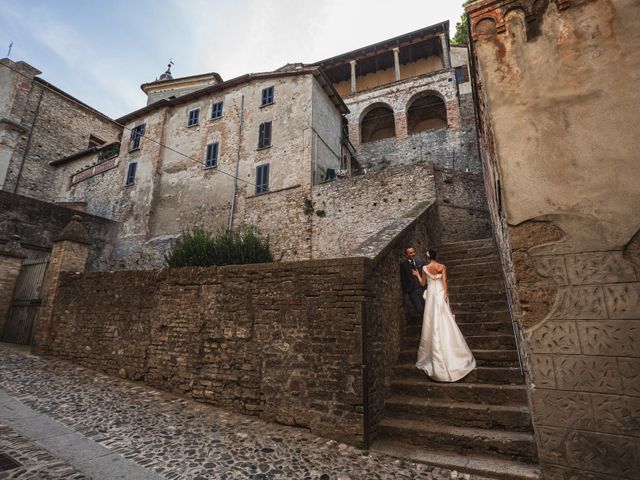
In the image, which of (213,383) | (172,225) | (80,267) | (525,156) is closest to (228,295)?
(213,383)

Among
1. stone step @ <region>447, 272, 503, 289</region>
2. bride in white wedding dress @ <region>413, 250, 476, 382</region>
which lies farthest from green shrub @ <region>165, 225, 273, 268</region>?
bride in white wedding dress @ <region>413, 250, 476, 382</region>

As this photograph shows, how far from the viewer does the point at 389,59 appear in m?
23.8

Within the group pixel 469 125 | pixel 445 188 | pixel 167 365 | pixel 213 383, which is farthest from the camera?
pixel 469 125

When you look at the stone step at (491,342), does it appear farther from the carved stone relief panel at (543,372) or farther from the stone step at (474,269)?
the carved stone relief panel at (543,372)

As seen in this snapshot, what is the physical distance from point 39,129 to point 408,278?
27011 millimetres

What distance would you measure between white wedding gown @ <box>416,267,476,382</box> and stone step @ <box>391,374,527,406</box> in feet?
0.44

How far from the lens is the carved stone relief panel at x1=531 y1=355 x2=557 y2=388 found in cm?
250

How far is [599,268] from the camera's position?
8.11 feet

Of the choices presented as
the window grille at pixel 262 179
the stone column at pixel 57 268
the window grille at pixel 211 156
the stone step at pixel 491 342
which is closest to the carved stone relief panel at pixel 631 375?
the stone step at pixel 491 342

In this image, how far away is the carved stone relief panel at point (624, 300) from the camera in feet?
7.66

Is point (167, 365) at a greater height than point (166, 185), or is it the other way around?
point (166, 185)

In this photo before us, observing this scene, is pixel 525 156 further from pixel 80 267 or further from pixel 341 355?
pixel 80 267

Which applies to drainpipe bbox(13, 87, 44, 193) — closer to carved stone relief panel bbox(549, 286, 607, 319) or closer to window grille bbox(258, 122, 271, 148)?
window grille bbox(258, 122, 271, 148)

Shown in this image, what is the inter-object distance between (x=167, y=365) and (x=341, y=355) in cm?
332
